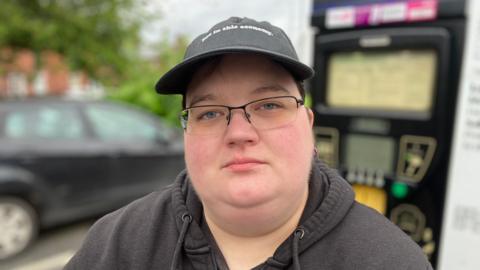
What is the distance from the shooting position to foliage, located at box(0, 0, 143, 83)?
307 inches

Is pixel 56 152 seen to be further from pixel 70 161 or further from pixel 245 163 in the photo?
pixel 245 163

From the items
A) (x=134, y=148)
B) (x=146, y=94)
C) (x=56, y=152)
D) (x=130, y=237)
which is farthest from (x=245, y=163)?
(x=146, y=94)

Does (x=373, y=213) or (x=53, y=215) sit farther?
(x=53, y=215)

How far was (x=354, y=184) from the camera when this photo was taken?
87.0 inches

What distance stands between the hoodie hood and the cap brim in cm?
33

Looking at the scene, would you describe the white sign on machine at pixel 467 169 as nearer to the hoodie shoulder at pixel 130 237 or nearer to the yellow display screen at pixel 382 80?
the yellow display screen at pixel 382 80

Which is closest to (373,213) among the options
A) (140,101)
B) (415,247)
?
(415,247)

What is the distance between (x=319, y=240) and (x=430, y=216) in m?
1.09

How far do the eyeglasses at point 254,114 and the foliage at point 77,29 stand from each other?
7646 mm

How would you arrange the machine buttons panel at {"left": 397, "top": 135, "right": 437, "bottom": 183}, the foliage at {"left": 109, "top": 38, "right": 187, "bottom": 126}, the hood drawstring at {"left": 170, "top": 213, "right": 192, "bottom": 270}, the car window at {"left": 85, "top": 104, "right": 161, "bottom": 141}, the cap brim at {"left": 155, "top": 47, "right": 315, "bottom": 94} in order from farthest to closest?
1. the foliage at {"left": 109, "top": 38, "right": 187, "bottom": 126}
2. the car window at {"left": 85, "top": 104, "right": 161, "bottom": 141}
3. the machine buttons panel at {"left": 397, "top": 135, "right": 437, "bottom": 183}
4. the hood drawstring at {"left": 170, "top": 213, "right": 192, "bottom": 270}
5. the cap brim at {"left": 155, "top": 47, "right": 315, "bottom": 94}

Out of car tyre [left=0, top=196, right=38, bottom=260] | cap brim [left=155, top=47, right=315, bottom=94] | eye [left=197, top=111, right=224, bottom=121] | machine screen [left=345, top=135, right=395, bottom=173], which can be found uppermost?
cap brim [left=155, top=47, right=315, bottom=94]

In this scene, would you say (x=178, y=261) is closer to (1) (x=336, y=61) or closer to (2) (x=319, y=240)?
(2) (x=319, y=240)

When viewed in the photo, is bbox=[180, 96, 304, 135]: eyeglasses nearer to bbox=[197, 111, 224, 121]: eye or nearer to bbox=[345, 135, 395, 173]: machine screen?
bbox=[197, 111, 224, 121]: eye

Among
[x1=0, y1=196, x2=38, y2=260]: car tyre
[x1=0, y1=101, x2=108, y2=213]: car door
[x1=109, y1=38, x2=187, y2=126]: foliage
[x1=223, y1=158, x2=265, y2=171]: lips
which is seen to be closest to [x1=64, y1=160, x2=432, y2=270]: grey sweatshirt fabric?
[x1=223, y1=158, x2=265, y2=171]: lips
